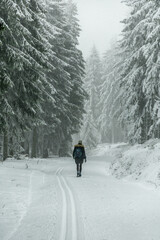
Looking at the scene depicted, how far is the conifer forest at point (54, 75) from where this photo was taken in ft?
44.3

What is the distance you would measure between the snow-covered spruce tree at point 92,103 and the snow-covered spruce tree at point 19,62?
32131 millimetres

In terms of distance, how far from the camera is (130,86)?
73.4 ft

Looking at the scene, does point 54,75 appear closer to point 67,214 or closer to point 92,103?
point 67,214

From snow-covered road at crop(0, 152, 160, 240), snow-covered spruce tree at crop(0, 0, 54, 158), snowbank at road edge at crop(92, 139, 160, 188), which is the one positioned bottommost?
snow-covered road at crop(0, 152, 160, 240)

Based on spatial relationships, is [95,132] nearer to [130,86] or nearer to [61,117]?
[61,117]

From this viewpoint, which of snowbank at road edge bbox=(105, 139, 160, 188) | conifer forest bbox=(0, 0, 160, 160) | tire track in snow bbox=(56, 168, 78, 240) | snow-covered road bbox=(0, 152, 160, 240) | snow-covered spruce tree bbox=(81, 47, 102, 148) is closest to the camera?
tire track in snow bbox=(56, 168, 78, 240)

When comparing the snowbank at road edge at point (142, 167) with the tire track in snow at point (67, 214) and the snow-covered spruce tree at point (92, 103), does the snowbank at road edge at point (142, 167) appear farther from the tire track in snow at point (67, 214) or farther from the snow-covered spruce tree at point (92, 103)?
the snow-covered spruce tree at point (92, 103)

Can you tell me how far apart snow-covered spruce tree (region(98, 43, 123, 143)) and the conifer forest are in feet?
1.68

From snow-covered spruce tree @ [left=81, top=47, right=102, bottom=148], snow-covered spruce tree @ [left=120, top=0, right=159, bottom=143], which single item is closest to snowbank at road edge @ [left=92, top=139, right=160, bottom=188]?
snow-covered spruce tree @ [left=120, top=0, right=159, bottom=143]

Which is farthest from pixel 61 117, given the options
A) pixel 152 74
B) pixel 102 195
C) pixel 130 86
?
pixel 102 195

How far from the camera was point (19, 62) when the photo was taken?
1313 cm

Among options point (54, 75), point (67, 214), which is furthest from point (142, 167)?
point (54, 75)

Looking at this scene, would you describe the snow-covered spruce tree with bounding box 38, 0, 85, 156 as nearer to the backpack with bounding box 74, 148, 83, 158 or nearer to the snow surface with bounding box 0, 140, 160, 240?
the backpack with bounding box 74, 148, 83, 158

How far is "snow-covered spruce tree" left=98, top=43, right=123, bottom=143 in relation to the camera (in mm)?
42031
